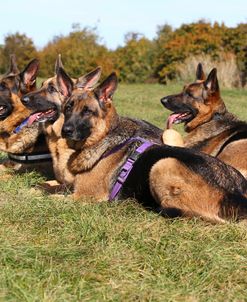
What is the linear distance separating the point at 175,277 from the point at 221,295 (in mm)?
371

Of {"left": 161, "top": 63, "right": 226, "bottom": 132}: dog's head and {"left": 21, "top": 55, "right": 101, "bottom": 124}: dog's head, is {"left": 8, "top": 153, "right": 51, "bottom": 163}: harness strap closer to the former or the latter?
{"left": 21, "top": 55, "right": 101, "bottom": 124}: dog's head

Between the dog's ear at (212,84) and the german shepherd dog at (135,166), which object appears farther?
the dog's ear at (212,84)

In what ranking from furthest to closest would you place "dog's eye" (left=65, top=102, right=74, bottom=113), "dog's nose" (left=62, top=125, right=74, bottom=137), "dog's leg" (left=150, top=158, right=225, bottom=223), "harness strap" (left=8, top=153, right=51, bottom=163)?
"harness strap" (left=8, top=153, right=51, bottom=163), "dog's eye" (left=65, top=102, right=74, bottom=113), "dog's nose" (left=62, top=125, right=74, bottom=137), "dog's leg" (left=150, top=158, right=225, bottom=223)

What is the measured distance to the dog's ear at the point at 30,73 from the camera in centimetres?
706

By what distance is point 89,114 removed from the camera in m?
5.79

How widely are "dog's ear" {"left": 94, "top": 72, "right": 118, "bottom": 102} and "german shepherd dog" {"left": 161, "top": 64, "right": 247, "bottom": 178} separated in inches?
69.2

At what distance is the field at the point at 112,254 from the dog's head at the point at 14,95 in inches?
83.9

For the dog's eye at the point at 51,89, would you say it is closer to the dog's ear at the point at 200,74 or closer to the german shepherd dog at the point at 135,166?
the german shepherd dog at the point at 135,166

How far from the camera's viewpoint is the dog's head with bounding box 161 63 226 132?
7.23 meters

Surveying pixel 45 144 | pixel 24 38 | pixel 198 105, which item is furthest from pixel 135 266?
pixel 24 38

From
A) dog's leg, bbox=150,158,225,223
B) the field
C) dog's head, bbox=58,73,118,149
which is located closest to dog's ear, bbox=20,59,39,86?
dog's head, bbox=58,73,118,149

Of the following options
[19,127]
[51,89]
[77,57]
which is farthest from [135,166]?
[77,57]

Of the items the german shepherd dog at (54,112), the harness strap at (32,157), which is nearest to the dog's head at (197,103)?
the german shepherd dog at (54,112)

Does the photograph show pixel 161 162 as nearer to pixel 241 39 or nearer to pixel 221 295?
pixel 221 295
